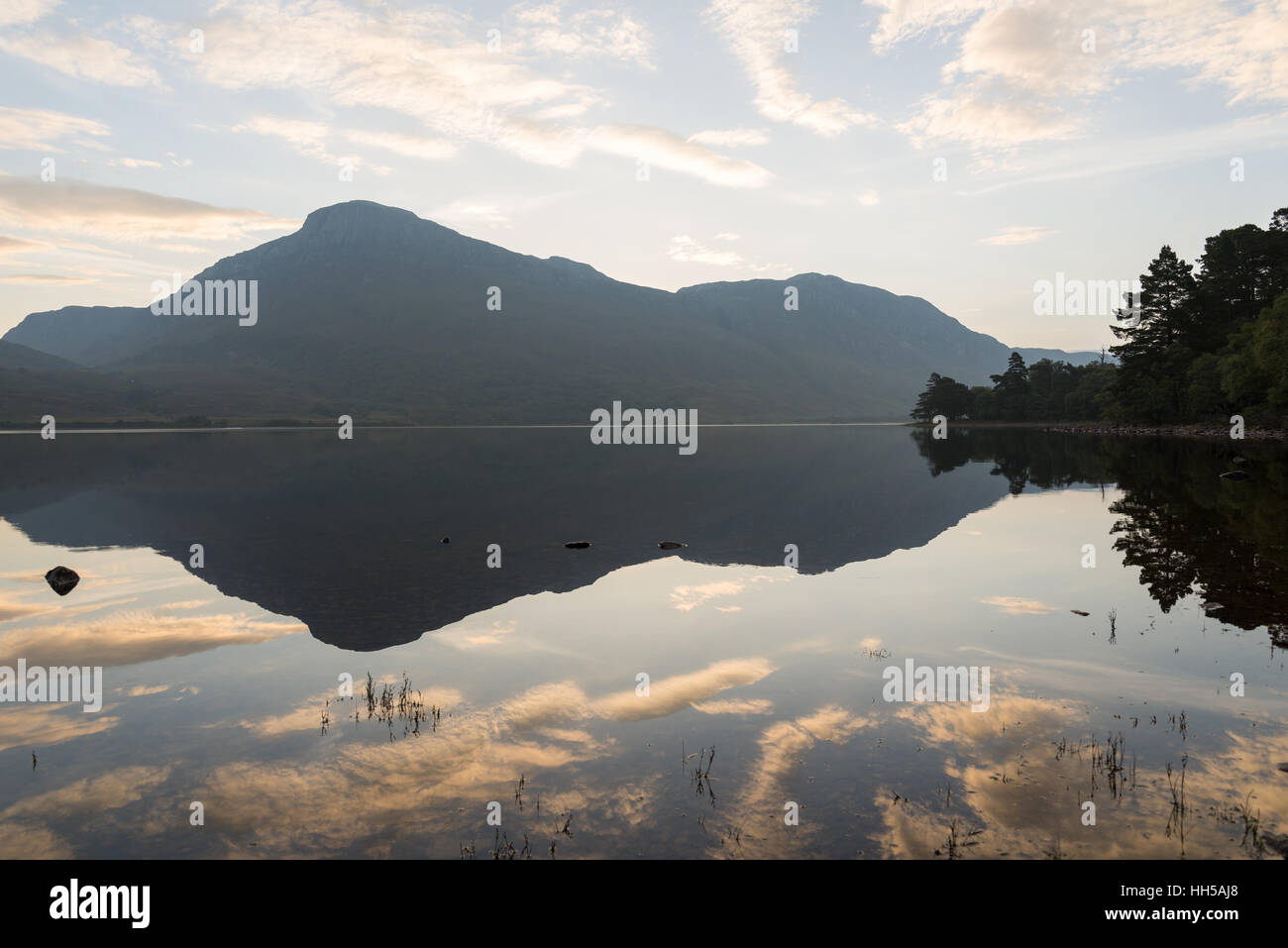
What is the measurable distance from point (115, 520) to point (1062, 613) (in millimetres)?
49018

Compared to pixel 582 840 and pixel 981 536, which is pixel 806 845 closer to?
pixel 582 840

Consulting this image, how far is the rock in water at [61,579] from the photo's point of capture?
2674 centimetres

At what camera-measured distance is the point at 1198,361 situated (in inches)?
4365

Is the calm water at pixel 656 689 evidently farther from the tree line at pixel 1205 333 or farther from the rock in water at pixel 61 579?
the tree line at pixel 1205 333

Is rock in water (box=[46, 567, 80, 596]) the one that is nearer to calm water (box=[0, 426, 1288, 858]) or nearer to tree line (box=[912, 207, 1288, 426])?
calm water (box=[0, 426, 1288, 858])

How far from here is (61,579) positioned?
27328mm

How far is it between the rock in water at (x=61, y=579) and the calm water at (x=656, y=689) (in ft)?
2.98

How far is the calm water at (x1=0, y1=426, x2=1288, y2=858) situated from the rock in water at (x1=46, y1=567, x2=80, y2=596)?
91 centimetres

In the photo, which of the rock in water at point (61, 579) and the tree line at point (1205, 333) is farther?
the tree line at point (1205, 333)

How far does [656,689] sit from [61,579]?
958 inches

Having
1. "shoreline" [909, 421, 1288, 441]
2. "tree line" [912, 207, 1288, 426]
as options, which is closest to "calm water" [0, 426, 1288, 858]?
"shoreline" [909, 421, 1288, 441]

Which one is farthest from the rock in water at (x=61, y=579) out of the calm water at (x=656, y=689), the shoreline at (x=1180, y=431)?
the shoreline at (x=1180, y=431)

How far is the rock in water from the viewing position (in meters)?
26.7
